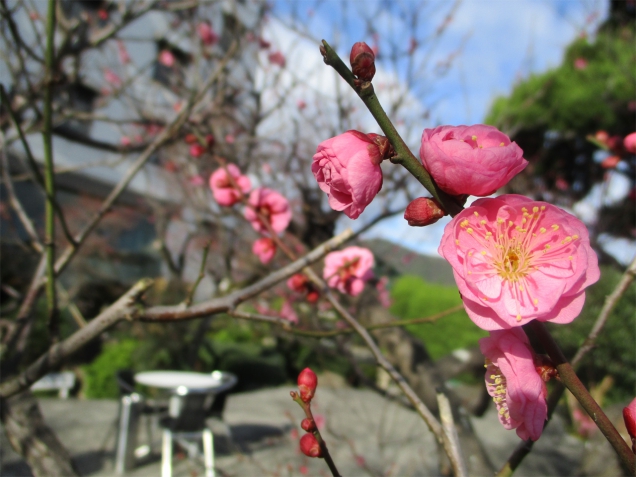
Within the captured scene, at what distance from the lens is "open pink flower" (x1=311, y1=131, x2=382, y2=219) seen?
1.97 ft

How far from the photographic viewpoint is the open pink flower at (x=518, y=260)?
560 mm

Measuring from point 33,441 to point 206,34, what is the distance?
12.7ft

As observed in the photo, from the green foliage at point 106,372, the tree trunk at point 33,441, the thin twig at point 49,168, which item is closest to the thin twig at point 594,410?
the thin twig at point 49,168

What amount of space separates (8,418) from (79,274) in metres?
7.86

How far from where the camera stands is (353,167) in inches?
23.6

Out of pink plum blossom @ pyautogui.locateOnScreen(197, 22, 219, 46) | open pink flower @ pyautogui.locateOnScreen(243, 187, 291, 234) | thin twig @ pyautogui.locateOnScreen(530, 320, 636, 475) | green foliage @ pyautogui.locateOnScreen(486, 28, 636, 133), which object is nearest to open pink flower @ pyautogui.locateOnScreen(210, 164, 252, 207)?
open pink flower @ pyautogui.locateOnScreen(243, 187, 291, 234)

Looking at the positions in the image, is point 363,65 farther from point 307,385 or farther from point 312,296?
point 312,296

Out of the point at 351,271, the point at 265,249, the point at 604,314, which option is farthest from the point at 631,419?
the point at 265,249

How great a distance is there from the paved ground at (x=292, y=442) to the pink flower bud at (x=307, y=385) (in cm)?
286

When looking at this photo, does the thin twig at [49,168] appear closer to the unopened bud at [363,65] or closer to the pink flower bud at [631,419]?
the unopened bud at [363,65]

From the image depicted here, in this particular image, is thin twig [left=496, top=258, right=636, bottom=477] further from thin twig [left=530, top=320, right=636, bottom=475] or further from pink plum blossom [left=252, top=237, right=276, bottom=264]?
pink plum blossom [left=252, top=237, right=276, bottom=264]

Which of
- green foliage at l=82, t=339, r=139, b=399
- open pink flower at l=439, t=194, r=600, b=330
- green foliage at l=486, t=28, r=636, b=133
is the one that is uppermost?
green foliage at l=486, t=28, r=636, b=133

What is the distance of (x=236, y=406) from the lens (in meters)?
7.04

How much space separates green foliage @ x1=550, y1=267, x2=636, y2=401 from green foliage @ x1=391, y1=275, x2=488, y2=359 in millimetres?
2407
